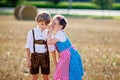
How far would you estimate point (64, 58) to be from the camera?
6906 millimetres

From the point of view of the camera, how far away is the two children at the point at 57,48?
271 inches

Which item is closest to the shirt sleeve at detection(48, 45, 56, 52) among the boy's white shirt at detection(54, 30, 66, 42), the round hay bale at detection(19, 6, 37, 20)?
the boy's white shirt at detection(54, 30, 66, 42)

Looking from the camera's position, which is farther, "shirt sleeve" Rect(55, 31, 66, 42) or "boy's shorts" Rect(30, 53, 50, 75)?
"boy's shorts" Rect(30, 53, 50, 75)

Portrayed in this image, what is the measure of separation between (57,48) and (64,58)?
24 centimetres

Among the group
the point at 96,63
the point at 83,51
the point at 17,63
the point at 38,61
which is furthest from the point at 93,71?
the point at 83,51

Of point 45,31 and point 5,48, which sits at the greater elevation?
point 45,31

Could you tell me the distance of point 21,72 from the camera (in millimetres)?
9156

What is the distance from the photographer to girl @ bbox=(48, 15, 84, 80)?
688 centimetres

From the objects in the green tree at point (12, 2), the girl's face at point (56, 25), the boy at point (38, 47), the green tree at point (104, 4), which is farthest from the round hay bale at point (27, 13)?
the girl's face at point (56, 25)

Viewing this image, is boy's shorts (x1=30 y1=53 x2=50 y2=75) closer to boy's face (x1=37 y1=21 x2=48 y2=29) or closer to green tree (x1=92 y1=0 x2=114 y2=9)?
boy's face (x1=37 y1=21 x2=48 y2=29)

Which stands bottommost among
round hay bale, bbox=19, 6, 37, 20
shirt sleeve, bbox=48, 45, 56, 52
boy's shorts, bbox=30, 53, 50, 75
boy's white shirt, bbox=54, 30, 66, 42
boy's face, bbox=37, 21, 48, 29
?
round hay bale, bbox=19, 6, 37, 20

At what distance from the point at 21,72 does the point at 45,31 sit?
227cm

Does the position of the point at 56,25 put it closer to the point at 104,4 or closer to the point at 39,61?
the point at 39,61

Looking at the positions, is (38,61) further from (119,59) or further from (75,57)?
(119,59)
